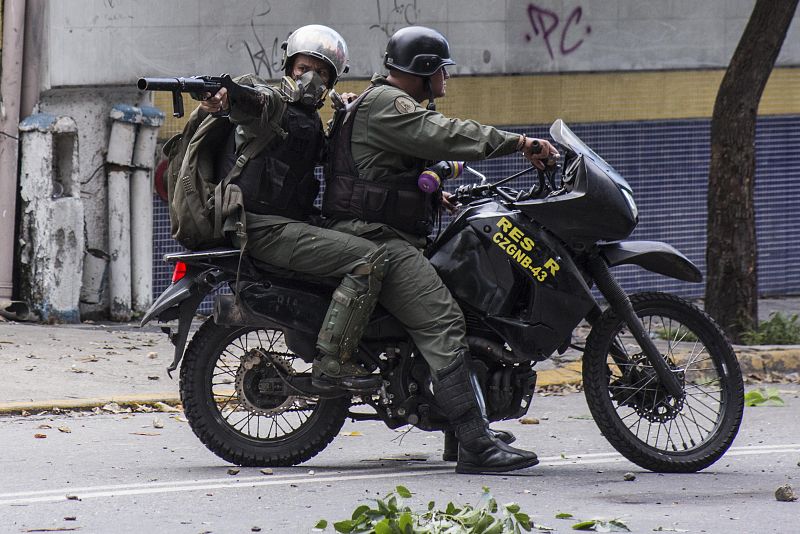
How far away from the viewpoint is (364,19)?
11742mm

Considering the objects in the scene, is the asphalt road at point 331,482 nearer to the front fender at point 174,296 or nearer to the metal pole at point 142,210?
the front fender at point 174,296

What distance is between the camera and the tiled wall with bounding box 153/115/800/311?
12.9 meters

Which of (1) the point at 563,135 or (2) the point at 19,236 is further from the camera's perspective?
(2) the point at 19,236

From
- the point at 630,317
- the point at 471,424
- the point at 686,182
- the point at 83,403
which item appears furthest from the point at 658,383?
the point at 686,182

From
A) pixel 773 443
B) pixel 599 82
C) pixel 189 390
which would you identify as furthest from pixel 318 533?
pixel 599 82

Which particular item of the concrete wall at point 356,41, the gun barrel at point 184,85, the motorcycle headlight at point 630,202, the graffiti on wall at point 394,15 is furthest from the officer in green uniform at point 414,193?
the graffiti on wall at point 394,15

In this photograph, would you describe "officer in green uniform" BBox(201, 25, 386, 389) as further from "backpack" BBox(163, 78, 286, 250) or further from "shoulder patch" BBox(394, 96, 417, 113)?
"shoulder patch" BBox(394, 96, 417, 113)

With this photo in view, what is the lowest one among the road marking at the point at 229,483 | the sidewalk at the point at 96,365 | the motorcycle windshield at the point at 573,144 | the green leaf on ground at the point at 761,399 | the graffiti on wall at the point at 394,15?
the road marking at the point at 229,483

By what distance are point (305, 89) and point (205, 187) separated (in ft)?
1.90

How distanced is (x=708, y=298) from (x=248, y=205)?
5242 millimetres

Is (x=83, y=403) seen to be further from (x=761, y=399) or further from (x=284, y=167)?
(x=761, y=399)

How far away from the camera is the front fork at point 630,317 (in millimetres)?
6426

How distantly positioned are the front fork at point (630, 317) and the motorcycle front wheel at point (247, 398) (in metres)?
1.22

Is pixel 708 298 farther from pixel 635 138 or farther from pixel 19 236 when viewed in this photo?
pixel 19 236
